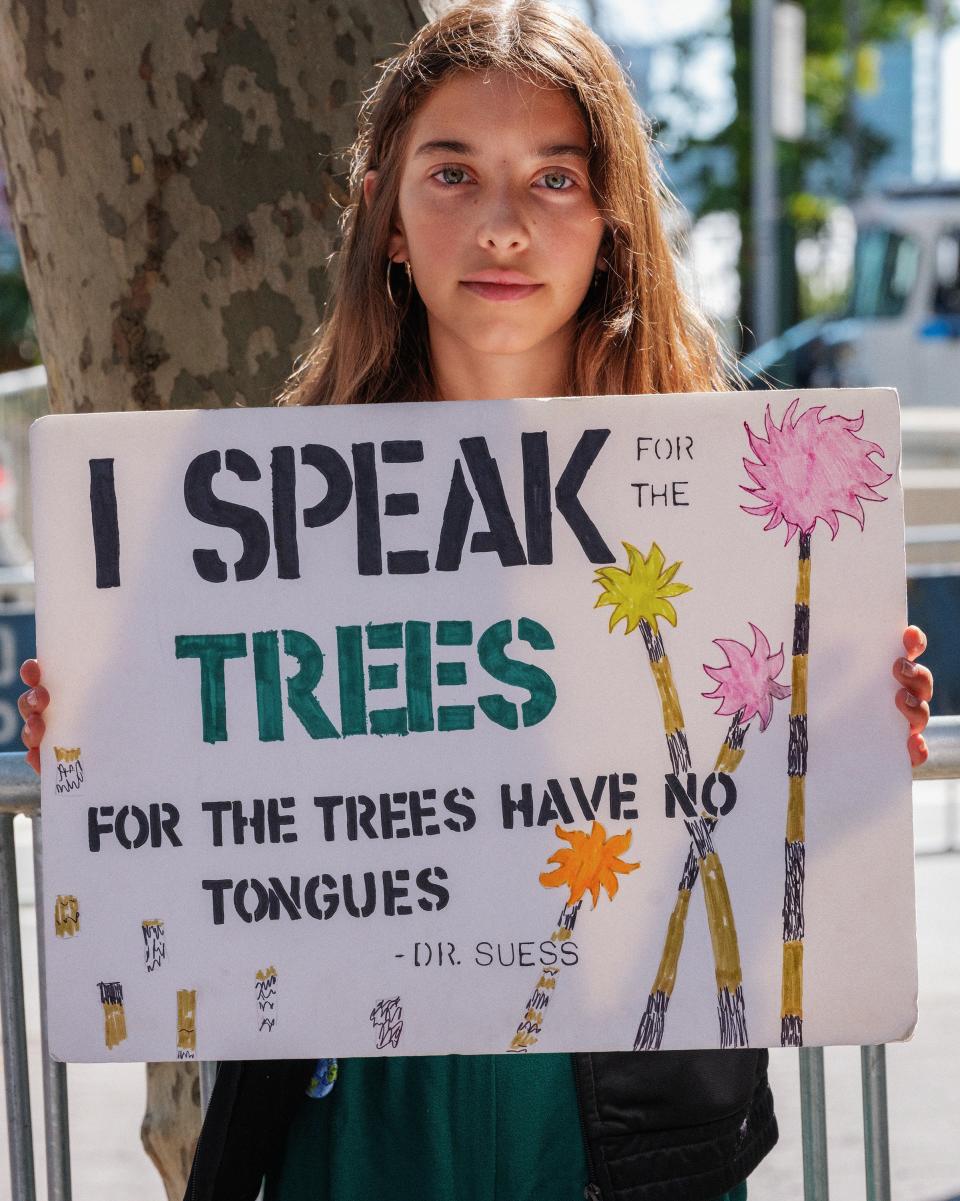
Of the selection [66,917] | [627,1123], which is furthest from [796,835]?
[66,917]

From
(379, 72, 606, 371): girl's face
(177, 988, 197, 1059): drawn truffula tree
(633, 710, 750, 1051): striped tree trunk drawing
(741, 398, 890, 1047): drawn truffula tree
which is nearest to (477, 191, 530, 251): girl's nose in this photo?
(379, 72, 606, 371): girl's face

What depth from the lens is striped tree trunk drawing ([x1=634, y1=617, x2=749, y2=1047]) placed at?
1.92 metres

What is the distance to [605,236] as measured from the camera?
2.18 meters

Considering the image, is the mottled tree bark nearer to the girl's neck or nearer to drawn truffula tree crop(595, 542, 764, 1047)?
the girl's neck

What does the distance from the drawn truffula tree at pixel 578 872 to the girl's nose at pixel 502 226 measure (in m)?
0.73

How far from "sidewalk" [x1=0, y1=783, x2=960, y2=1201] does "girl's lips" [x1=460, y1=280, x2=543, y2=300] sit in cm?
250

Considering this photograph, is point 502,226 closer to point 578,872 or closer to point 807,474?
point 807,474

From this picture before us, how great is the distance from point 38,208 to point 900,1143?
2.91 m

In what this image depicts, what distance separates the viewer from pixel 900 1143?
3863 mm

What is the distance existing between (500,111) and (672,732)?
83 cm

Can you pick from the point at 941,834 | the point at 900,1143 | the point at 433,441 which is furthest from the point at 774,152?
the point at 433,441

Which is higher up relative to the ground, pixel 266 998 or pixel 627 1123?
pixel 266 998

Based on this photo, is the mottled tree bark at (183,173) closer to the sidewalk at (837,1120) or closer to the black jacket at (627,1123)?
the black jacket at (627,1123)

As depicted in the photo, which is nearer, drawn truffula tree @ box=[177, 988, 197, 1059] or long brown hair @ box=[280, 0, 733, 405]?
drawn truffula tree @ box=[177, 988, 197, 1059]
